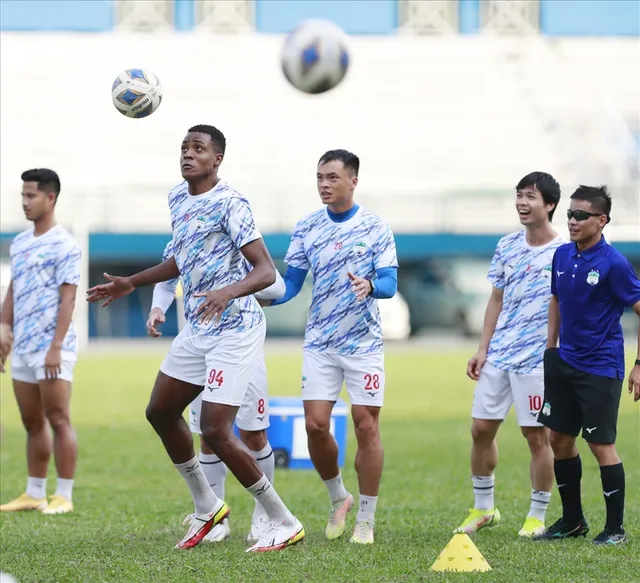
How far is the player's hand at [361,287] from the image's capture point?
23.5 feet

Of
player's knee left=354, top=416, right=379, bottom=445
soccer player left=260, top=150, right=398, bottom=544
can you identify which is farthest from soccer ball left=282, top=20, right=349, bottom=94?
player's knee left=354, top=416, right=379, bottom=445

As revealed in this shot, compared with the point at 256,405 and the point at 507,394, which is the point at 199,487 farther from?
the point at 507,394

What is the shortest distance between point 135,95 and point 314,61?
1583 millimetres

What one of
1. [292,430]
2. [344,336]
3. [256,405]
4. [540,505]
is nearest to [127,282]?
[256,405]

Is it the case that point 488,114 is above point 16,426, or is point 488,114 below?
above

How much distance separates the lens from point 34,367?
29.4 feet

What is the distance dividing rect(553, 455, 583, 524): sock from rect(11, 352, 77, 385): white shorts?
12.1ft

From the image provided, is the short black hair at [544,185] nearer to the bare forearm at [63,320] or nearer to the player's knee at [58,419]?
the bare forearm at [63,320]

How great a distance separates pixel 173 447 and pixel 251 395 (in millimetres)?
669

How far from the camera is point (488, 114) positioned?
55.7 metres

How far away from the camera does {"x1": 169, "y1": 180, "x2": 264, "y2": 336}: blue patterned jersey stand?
7.07 m

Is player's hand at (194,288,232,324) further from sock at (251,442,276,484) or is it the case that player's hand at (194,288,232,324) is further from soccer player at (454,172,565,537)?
soccer player at (454,172,565,537)

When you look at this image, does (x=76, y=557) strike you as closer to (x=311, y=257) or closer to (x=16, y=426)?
(x=311, y=257)

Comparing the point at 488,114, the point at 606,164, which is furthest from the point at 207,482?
the point at 488,114
